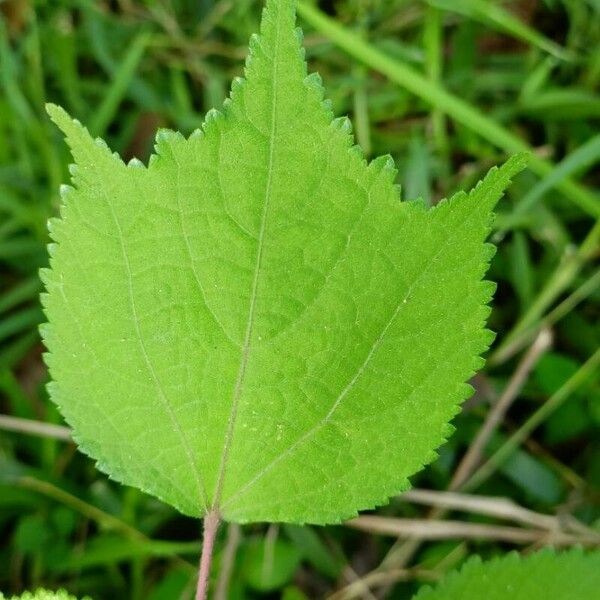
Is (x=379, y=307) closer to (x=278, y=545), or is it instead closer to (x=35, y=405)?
(x=278, y=545)

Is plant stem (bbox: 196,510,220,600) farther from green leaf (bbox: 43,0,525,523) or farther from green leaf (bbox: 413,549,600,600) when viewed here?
green leaf (bbox: 413,549,600,600)

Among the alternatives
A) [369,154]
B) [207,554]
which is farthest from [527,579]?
[369,154]

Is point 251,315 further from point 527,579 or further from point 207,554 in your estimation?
point 527,579

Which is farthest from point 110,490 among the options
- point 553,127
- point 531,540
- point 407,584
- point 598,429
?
point 553,127

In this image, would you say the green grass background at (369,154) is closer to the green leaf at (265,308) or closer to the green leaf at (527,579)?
the green leaf at (527,579)

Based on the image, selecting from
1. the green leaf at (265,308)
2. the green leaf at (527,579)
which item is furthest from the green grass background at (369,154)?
the green leaf at (265,308)

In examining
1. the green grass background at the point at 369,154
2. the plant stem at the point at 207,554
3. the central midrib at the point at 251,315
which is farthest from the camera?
the green grass background at the point at 369,154
